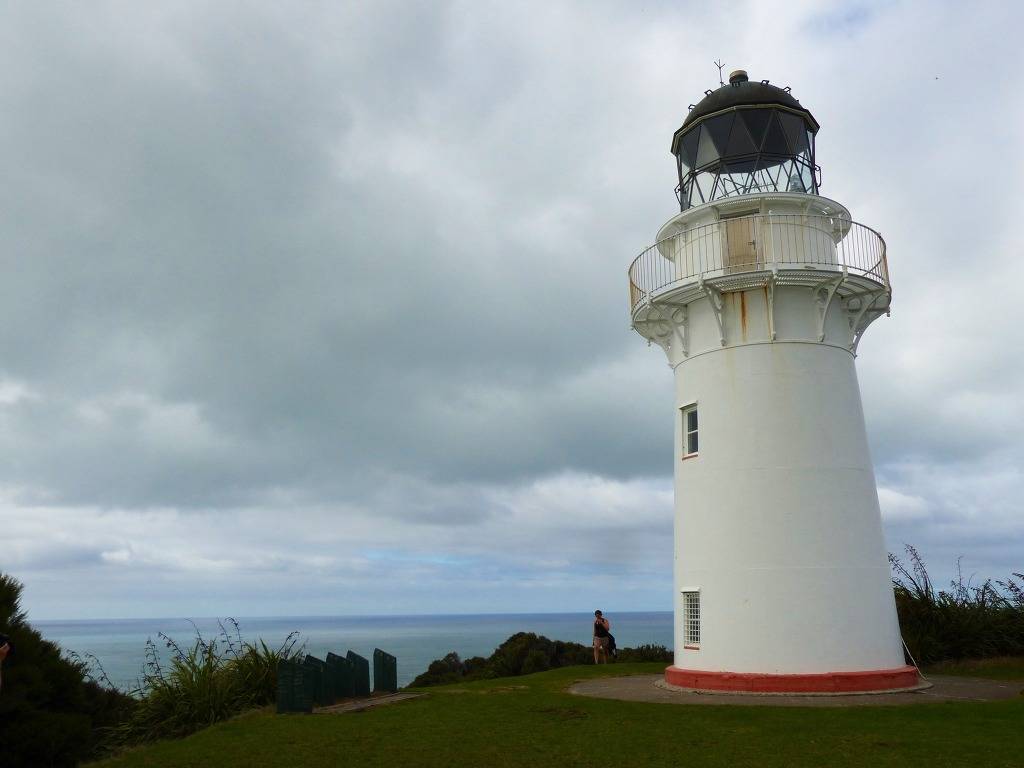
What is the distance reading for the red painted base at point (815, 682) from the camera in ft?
47.2

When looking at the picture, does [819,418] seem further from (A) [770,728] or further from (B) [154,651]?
(B) [154,651]

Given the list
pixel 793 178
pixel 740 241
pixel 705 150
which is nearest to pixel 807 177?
pixel 793 178

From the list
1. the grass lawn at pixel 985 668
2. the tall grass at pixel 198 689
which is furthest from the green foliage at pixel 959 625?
the tall grass at pixel 198 689

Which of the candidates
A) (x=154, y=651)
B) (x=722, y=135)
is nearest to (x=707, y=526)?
(x=722, y=135)

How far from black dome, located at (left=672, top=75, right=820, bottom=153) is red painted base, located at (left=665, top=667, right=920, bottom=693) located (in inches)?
441

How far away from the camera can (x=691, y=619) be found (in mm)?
16062

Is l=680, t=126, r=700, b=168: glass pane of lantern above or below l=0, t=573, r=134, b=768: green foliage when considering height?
above

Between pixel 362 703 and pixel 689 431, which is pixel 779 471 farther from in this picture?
pixel 362 703

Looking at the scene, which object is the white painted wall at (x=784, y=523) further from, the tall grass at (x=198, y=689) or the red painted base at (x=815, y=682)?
the tall grass at (x=198, y=689)

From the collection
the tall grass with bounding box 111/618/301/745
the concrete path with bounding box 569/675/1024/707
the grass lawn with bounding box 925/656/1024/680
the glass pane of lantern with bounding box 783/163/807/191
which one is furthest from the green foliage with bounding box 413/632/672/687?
the glass pane of lantern with bounding box 783/163/807/191

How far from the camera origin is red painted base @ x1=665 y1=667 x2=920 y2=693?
14.4 meters

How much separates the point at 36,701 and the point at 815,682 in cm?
1195

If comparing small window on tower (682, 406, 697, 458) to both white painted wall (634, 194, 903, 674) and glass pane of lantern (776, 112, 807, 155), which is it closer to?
white painted wall (634, 194, 903, 674)

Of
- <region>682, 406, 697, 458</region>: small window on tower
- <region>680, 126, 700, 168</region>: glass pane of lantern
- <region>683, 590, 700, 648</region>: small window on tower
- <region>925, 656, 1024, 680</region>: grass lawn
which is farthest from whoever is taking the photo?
<region>680, 126, 700, 168</region>: glass pane of lantern
